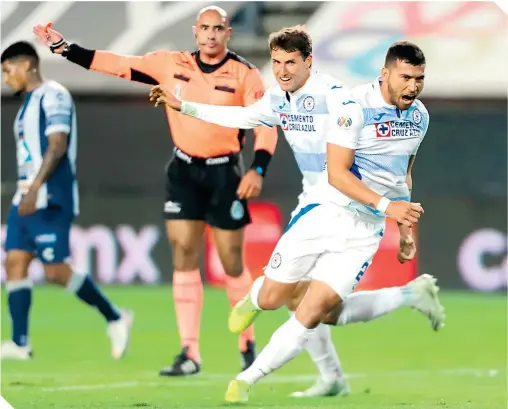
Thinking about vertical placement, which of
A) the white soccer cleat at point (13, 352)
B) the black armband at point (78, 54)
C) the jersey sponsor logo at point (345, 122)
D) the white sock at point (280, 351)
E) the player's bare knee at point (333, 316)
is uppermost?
the black armband at point (78, 54)

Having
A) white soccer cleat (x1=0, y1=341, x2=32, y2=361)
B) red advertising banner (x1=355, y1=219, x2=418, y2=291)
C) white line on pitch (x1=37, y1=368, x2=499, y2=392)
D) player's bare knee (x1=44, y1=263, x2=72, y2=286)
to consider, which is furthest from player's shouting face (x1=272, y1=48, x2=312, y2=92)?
red advertising banner (x1=355, y1=219, x2=418, y2=291)

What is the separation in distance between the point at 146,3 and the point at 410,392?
9917 millimetres

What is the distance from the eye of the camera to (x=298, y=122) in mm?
7414

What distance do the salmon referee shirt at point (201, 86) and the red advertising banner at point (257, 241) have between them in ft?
21.4

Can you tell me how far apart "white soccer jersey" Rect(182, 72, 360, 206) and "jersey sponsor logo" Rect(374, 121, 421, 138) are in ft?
1.24

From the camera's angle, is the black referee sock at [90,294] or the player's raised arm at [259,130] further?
the black referee sock at [90,294]

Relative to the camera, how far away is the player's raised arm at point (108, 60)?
322 inches

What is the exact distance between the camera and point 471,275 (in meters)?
15.5

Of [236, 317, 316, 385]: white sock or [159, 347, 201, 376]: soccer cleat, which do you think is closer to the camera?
[236, 317, 316, 385]: white sock

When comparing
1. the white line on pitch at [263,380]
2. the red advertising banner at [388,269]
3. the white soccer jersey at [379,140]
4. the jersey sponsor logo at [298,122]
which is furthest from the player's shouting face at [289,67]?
the red advertising banner at [388,269]

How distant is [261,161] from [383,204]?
6.38 feet

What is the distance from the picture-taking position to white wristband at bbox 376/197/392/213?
6590 millimetres

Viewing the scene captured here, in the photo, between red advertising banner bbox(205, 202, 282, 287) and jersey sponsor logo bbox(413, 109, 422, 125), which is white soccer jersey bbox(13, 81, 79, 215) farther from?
red advertising banner bbox(205, 202, 282, 287)

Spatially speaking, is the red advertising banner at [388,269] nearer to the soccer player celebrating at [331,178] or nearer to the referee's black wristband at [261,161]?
the referee's black wristband at [261,161]
